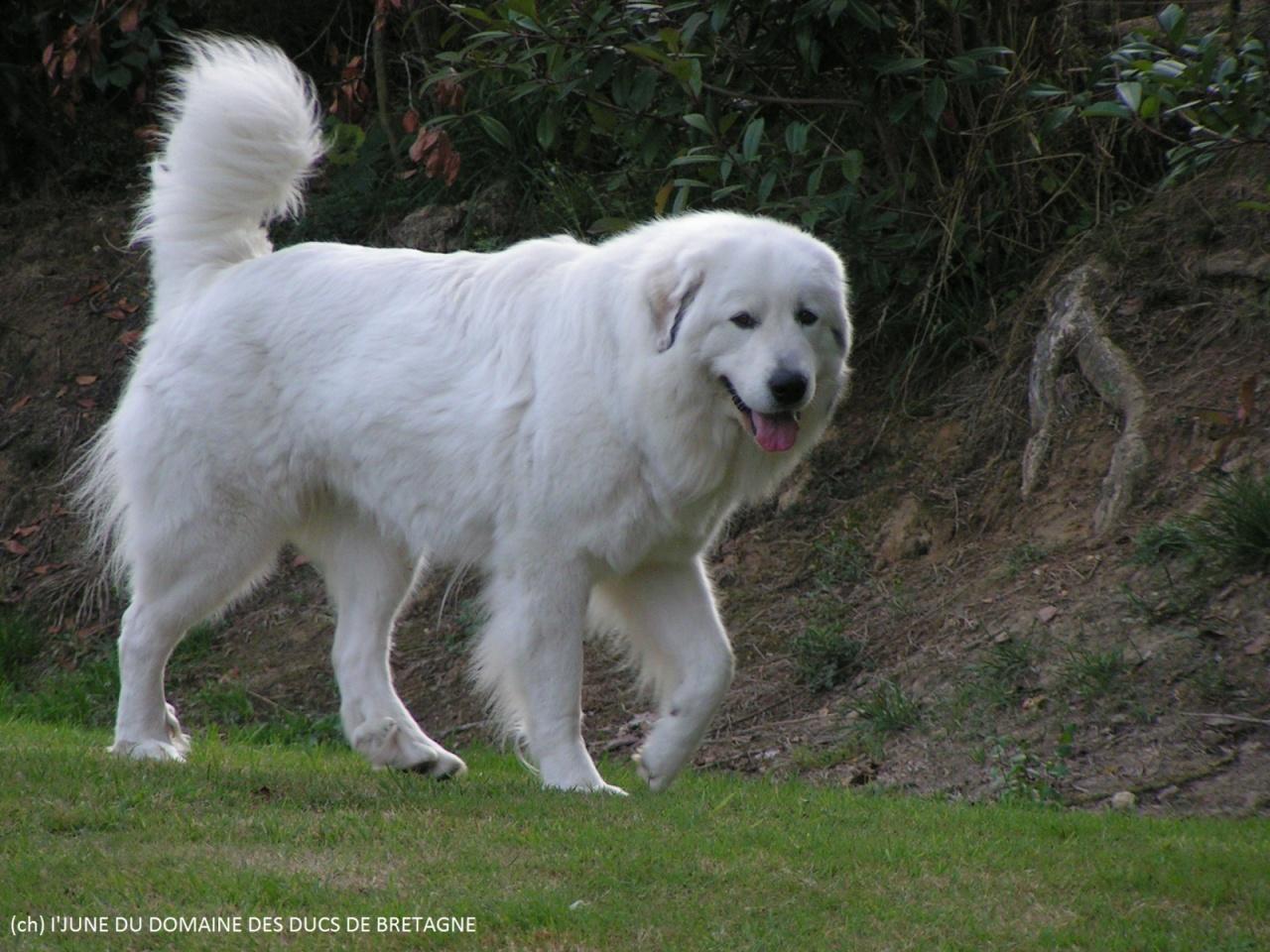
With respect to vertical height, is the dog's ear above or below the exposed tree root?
above

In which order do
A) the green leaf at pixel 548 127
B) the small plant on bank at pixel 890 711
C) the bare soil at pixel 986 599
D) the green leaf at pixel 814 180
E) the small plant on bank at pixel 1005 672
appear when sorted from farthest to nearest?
the green leaf at pixel 548 127 < the green leaf at pixel 814 180 < the small plant on bank at pixel 890 711 < the small plant on bank at pixel 1005 672 < the bare soil at pixel 986 599

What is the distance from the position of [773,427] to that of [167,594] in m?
2.35

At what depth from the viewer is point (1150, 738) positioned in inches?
227

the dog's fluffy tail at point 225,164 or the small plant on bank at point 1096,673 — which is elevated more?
the dog's fluffy tail at point 225,164

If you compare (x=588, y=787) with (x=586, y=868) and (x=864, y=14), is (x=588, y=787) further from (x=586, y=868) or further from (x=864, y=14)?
(x=864, y=14)

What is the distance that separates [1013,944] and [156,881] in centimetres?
203

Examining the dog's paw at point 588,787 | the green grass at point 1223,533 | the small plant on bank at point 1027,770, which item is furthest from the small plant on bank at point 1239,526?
the dog's paw at point 588,787

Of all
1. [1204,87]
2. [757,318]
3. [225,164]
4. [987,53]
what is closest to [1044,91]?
[987,53]

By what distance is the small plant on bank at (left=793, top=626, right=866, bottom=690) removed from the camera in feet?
23.2

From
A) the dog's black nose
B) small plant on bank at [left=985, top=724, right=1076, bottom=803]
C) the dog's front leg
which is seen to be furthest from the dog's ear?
small plant on bank at [left=985, top=724, right=1076, bottom=803]

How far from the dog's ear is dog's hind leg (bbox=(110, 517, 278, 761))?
5.78 ft

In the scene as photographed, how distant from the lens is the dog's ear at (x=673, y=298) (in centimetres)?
499

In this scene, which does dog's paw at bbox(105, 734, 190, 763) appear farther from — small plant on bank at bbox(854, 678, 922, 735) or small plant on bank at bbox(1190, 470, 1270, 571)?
small plant on bank at bbox(1190, 470, 1270, 571)

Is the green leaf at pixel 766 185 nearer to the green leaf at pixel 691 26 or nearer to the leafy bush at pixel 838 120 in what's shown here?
the leafy bush at pixel 838 120
